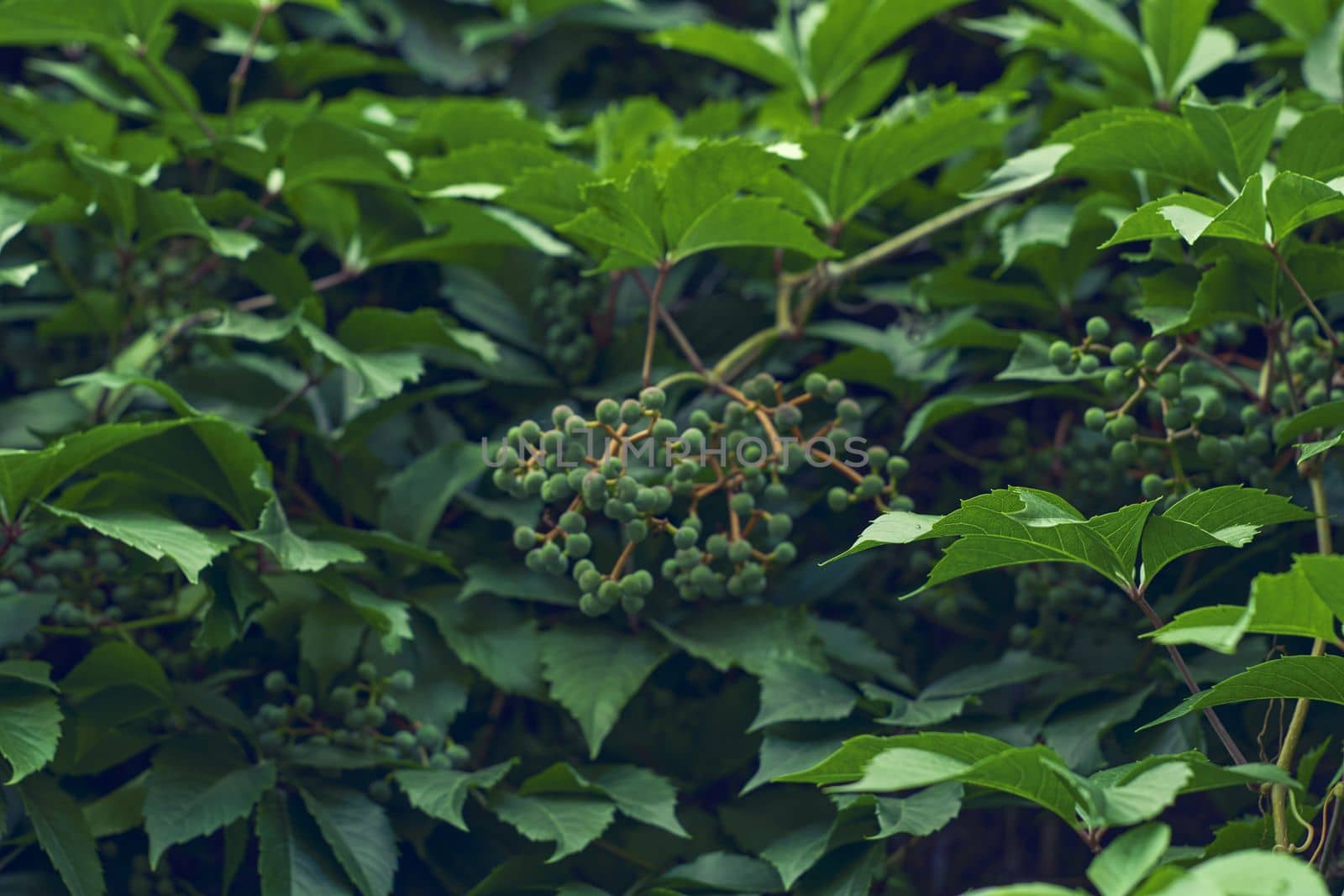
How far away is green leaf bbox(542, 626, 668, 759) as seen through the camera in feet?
4.01

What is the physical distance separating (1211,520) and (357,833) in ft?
2.80

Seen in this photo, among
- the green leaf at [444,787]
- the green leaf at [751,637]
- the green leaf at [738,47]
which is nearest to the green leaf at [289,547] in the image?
the green leaf at [444,787]

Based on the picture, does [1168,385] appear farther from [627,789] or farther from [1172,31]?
[627,789]

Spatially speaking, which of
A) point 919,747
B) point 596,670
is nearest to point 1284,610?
point 919,747

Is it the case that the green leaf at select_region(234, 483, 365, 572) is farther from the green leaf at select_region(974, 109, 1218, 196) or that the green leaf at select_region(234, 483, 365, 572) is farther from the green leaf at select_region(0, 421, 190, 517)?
the green leaf at select_region(974, 109, 1218, 196)

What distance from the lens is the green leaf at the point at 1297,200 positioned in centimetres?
97

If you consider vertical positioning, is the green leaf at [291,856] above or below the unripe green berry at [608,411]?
below

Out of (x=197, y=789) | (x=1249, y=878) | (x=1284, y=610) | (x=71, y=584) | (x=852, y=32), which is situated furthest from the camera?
(x=852, y=32)

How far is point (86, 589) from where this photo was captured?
127 centimetres

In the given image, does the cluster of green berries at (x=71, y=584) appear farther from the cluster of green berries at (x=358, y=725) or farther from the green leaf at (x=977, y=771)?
the green leaf at (x=977, y=771)

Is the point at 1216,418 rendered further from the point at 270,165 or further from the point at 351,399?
the point at 270,165

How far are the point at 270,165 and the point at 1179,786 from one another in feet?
4.13

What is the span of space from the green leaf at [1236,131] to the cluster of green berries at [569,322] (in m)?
0.73

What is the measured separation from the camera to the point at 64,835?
1.12 metres
